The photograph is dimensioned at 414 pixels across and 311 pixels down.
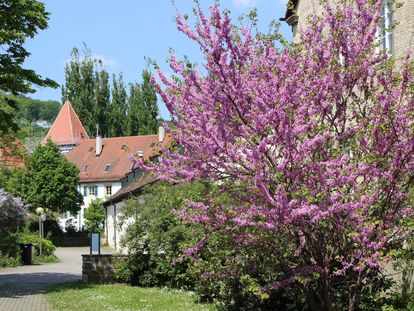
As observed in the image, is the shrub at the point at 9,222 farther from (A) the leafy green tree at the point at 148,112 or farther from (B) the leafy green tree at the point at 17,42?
(A) the leafy green tree at the point at 148,112

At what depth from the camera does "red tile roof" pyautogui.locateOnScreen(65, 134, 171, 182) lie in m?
71.3

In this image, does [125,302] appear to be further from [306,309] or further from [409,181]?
[409,181]

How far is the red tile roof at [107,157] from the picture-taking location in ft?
234

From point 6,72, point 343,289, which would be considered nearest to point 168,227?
point 6,72

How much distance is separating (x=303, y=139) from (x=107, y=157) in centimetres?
6905

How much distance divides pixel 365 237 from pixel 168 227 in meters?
11.1

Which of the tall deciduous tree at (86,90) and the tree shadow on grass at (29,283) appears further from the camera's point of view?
the tall deciduous tree at (86,90)

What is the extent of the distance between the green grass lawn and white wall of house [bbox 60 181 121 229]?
52849 mm

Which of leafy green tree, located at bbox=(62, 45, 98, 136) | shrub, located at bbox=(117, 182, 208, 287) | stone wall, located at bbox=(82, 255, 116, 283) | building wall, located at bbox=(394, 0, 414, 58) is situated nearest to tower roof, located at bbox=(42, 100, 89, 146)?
leafy green tree, located at bbox=(62, 45, 98, 136)

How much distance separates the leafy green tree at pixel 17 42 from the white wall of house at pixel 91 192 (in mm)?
52356

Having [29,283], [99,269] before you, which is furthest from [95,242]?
[29,283]

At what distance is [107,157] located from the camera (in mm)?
75812

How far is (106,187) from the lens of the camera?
241 feet

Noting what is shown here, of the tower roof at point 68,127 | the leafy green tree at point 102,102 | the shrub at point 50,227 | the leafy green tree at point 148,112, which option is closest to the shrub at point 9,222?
the shrub at point 50,227
